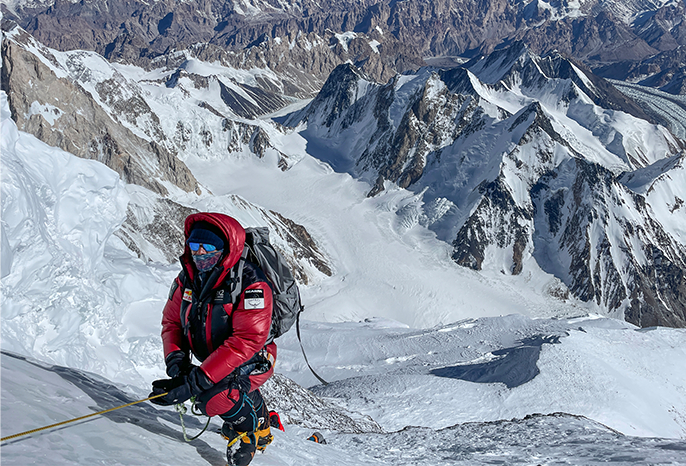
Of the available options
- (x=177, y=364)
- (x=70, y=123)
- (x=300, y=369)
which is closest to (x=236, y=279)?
(x=177, y=364)

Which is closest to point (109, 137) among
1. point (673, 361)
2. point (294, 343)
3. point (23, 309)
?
point (294, 343)

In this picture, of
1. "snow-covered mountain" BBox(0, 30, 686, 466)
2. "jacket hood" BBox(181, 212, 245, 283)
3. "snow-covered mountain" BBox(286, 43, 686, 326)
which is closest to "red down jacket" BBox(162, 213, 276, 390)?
"jacket hood" BBox(181, 212, 245, 283)

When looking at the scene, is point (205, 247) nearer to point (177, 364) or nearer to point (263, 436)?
point (177, 364)

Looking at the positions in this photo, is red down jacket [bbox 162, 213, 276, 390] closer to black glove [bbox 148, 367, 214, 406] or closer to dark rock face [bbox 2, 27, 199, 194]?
black glove [bbox 148, 367, 214, 406]

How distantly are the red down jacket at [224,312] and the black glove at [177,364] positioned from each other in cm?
18

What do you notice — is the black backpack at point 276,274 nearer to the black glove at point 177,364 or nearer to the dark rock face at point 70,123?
the black glove at point 177,364

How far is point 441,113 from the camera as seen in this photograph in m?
138

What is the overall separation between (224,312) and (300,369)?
113 feet

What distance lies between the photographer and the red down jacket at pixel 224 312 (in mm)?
6074

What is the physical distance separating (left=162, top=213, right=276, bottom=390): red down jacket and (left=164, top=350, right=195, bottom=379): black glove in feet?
0.59

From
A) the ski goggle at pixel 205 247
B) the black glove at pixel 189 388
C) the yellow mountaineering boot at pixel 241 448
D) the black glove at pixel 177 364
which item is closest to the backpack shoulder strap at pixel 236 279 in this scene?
the ski goggle at pixel 205 247

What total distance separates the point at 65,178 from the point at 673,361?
43.2m

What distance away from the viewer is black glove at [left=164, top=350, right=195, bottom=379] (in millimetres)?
6336

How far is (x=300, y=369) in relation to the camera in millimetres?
38875
